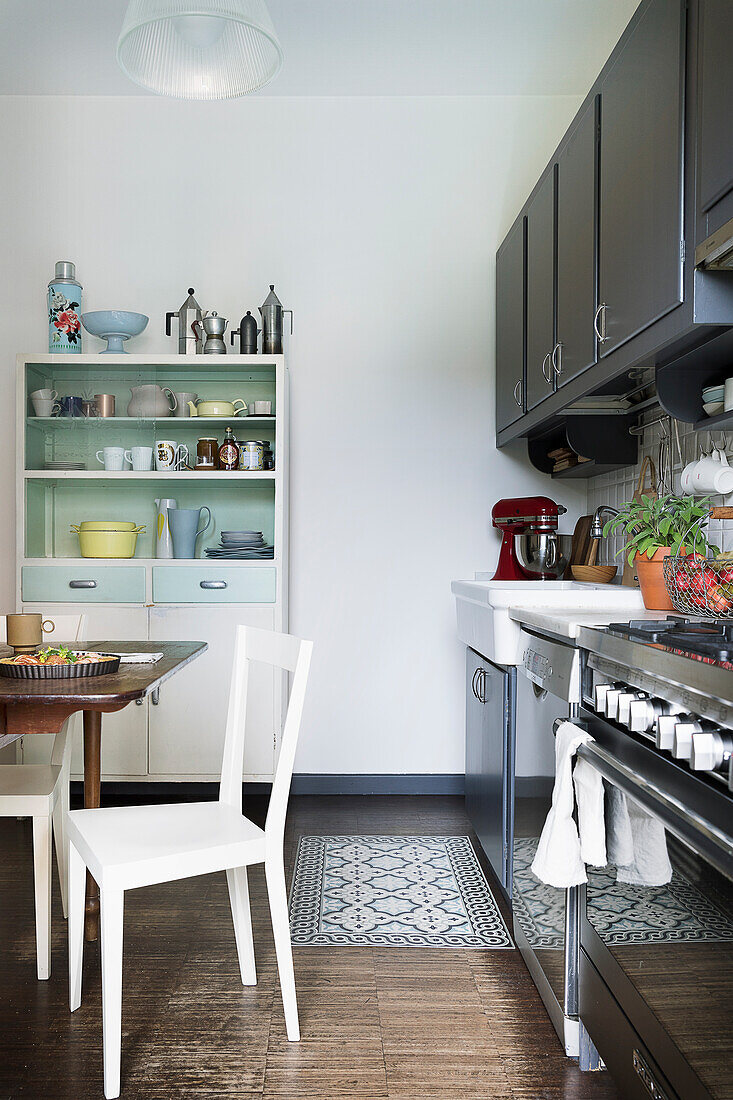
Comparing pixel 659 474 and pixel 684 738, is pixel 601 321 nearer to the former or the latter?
pixel 659 474

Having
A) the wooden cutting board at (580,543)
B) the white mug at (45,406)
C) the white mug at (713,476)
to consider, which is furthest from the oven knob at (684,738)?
the white mug at (45,406)

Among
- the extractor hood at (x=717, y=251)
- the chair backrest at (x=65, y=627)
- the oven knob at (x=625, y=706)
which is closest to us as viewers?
the oven knob at (x=625, y=706)

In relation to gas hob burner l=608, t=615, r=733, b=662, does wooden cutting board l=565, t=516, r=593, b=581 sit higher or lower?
higher

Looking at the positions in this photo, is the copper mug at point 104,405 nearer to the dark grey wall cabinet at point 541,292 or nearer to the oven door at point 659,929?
the dark grey wall cabinet at point 541,292

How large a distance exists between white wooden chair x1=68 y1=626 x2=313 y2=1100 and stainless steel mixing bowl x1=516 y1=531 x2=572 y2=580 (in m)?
1.67

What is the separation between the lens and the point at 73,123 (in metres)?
3.90

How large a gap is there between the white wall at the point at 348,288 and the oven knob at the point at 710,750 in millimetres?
2787

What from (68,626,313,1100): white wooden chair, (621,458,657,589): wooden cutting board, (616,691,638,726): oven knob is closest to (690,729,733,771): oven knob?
(616,691,638,726): oven knob

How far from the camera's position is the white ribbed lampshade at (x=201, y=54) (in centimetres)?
206

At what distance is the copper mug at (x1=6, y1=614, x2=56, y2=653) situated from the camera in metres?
2.18

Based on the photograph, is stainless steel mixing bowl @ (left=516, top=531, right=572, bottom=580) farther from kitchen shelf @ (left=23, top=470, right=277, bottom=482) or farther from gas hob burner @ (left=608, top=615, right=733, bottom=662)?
gas hob burner @ (left=608, top=615, right=733, bottom=662)

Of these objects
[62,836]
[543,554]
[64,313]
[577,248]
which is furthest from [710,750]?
[64,313]

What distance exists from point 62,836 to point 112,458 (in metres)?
1.71

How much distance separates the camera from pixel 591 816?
5.15 feet
